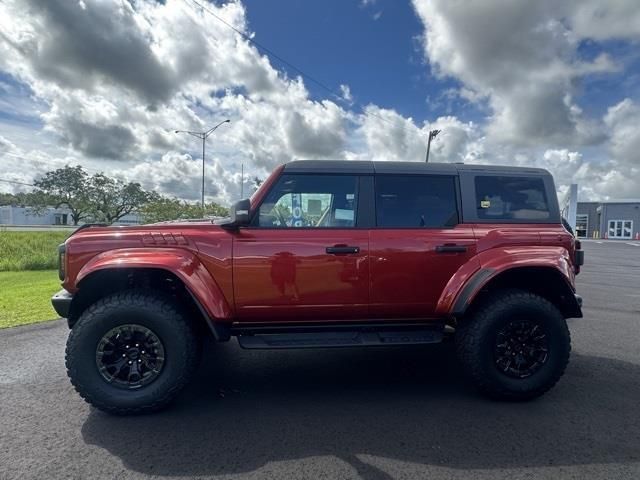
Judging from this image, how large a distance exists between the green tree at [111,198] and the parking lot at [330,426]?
4705 cm

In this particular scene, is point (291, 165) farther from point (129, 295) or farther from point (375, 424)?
point (375, 424)

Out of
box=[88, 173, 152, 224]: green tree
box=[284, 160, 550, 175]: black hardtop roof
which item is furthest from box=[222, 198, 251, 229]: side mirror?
box=[88, 173, 152, 224]: green tree

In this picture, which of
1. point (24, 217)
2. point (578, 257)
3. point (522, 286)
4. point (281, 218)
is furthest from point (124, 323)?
point (24, 217)

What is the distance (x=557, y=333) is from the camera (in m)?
3.13

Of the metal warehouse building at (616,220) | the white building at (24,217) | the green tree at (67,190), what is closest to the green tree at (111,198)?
the green tree at (67,190)

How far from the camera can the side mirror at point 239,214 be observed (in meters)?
2.97

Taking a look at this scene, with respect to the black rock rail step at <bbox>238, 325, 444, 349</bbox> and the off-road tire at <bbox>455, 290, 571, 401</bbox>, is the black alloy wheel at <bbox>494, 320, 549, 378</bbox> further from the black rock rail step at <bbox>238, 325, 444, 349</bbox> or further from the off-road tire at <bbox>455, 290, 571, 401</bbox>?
the black rock rail step at <bbox>238, 325, 444, 349</bbox>

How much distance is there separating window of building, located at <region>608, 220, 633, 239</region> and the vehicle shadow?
52.6m

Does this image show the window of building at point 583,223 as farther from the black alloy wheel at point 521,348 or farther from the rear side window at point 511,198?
the black alloy wheel at point 521,348

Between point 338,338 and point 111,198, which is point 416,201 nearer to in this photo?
point 338,338

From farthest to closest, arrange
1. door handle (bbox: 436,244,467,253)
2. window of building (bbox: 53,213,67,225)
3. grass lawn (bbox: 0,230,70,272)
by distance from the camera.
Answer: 1. window of building (bbox: 53,213,67,225)
2. grass lawn (bbox: 0,230,70,272)
3. door handle (bbox: 436,244,467,253)

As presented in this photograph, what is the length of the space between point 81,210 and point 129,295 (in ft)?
178

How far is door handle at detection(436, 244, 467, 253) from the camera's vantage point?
3.14 meters

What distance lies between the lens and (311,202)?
3305 millimetres
